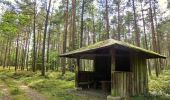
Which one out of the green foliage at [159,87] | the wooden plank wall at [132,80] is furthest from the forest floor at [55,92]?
the wooden plank wall at [132,80]

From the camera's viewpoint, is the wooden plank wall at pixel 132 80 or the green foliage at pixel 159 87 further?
the green foliage at pixel 159 87

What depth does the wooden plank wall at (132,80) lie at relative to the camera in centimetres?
1186

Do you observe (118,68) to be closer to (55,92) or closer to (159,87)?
(159,87)

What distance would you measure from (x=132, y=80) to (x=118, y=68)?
3250 millimetres

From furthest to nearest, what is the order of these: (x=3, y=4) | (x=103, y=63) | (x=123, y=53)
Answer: (x=3, y=4)
(x=103, y=63)
(x=123, y=53)

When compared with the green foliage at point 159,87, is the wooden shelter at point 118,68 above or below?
above

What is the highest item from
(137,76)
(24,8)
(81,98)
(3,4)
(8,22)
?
(24,8)

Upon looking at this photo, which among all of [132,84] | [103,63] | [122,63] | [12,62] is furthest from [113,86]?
[12,62]

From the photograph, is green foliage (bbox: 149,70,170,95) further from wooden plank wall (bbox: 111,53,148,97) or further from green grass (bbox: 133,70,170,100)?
wooden plank wall (bbox: 111,53,148,97)

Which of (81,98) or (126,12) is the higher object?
(126,12)

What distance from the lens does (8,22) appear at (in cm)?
1902

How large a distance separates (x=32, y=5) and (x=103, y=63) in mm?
18232

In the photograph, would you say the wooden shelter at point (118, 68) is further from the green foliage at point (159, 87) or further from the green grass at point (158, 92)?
the green foliage at point (159, 87)

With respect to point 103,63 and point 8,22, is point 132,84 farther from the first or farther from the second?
point 8,22
